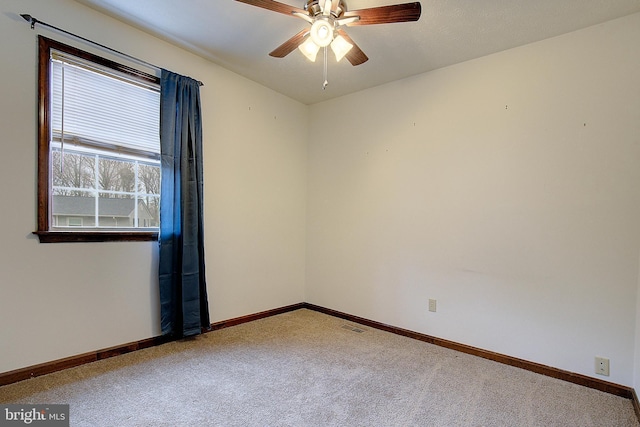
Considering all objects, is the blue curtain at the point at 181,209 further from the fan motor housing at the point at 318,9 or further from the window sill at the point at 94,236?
the fan motor housing at the point at 318,9

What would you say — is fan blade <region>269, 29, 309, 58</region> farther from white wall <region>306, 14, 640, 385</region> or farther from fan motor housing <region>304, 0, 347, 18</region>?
white wall <region>306, 14, 640, 385</region>

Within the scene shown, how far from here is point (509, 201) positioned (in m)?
2.58

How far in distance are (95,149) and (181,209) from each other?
75 centimetres

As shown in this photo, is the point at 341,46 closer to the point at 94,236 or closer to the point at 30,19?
the point at 30,19

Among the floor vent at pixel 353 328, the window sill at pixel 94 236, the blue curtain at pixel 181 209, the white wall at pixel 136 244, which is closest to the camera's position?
the white wall at pixel 136 244

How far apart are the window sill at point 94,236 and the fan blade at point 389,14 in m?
2.22

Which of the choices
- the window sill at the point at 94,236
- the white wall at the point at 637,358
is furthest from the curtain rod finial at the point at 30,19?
the white wall at the point at 637,358

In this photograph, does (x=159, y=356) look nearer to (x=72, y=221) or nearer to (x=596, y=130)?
(x=72, y=221)

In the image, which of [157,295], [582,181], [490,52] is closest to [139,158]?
[157,295]

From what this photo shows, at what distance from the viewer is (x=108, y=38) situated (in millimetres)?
2395

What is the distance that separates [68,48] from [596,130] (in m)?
3.76

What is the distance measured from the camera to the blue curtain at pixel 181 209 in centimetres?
266

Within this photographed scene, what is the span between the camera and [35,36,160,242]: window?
84.6 inches

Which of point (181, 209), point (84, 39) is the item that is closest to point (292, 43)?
point (84, 39)
